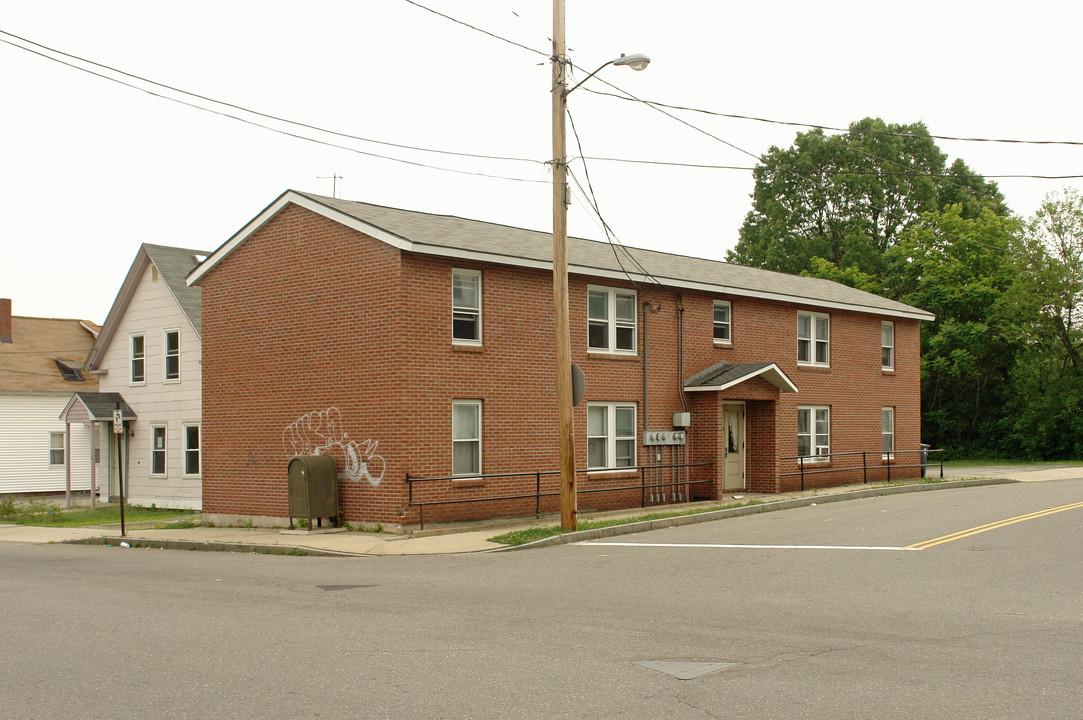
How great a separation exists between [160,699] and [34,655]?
221 centimetres

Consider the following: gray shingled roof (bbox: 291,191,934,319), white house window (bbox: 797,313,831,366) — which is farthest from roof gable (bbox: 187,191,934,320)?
white house window (bbox: 797,313,831,366)

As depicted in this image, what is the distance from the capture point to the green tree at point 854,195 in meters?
59.9

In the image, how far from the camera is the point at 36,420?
36.8m

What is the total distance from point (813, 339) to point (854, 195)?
3630 centimetres

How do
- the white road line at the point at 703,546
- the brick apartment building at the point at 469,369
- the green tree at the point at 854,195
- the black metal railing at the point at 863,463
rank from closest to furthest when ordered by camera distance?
1. the white road line at the point at 703,546
2. the brick apartment building at the point at 469,369
3. the black metal railing at the point at 863,463
4. the green tree at the point at 854,195

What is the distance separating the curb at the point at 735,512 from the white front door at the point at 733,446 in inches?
98.7

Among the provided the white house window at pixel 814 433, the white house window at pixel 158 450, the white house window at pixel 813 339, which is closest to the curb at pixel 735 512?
the white house window at pixel 814 433

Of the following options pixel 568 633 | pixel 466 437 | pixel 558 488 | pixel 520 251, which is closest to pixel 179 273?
pixel 520 251

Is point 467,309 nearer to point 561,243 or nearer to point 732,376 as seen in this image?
point 561,243

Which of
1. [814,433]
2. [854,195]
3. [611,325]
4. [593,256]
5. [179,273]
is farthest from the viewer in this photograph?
[854,195]

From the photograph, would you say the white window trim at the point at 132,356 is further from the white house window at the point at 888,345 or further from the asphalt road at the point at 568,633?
the white house window at the point at 888,345

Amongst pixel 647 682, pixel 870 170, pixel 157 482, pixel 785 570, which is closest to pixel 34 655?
pixel 647 682

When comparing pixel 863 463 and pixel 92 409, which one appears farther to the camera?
pixel 92 409

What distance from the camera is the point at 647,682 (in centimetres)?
722
